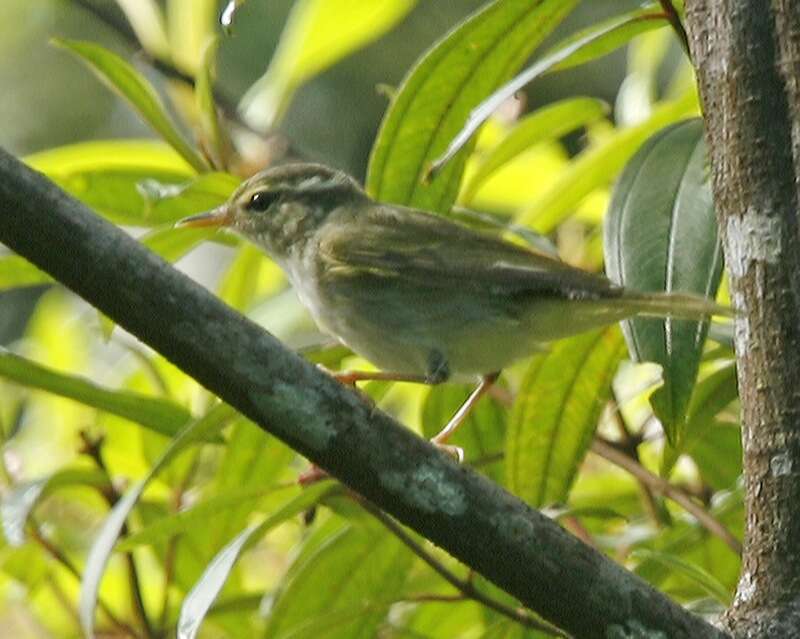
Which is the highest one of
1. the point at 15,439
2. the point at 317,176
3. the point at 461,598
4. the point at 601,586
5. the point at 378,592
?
the point at 317,176

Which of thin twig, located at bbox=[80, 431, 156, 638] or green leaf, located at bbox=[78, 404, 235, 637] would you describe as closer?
green leaf, located at bbox=[78, 404, 235, 637]

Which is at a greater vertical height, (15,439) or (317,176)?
(317,176)

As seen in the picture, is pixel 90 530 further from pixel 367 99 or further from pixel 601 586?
pixel 367 99

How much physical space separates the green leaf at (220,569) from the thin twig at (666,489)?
0.49 meters

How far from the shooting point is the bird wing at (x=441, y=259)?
2452mm

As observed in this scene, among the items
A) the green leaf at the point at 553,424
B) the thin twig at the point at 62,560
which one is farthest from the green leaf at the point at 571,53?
the thin twig at the point at 62,560

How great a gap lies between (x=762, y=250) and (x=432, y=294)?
3.21ft

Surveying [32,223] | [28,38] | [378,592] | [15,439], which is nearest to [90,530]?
[15,439]

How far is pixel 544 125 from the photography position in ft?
9.04

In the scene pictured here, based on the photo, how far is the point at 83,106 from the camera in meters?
8.37

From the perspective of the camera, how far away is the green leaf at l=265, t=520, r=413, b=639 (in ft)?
8.60

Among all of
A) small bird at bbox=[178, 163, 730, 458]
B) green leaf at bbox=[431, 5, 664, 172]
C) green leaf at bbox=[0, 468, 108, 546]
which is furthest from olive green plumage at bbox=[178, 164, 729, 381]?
green leaf at bbox=[0, 468, 108, 546]

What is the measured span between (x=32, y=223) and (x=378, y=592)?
1.34m

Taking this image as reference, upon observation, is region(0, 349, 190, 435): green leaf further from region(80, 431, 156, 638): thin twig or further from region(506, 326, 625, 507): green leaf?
region(506, 326, 625, 507): green leaf
